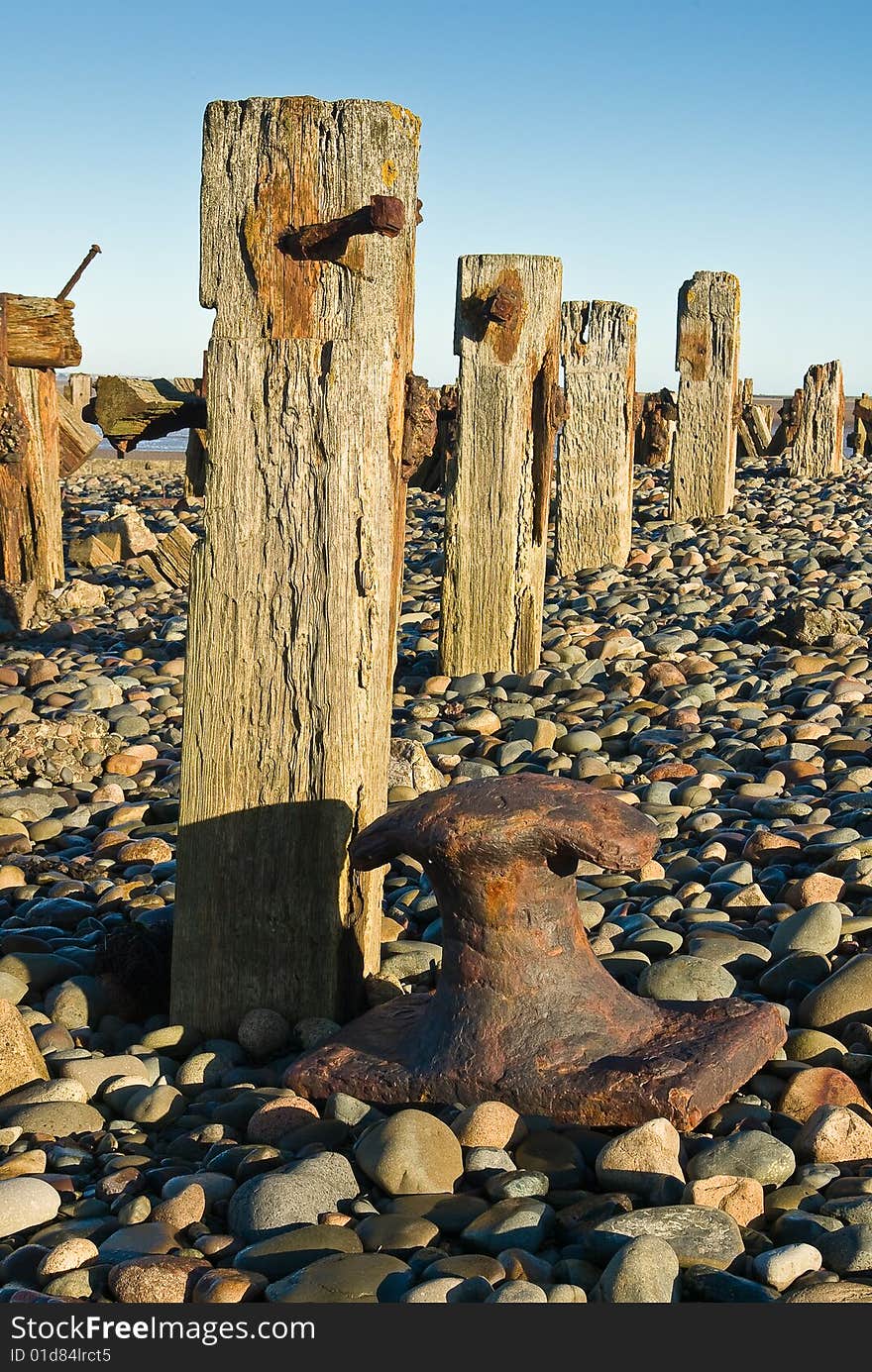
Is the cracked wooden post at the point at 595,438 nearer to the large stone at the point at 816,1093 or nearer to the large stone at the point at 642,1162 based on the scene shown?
the large stone at the point at 816,1093

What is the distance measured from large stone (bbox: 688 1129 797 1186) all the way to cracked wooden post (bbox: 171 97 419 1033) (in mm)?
1121

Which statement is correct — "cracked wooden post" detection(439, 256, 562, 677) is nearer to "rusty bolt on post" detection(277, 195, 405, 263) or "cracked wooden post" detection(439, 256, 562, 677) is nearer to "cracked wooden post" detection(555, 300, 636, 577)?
"cracked wooden post" detection(555, 300, 636, 577)

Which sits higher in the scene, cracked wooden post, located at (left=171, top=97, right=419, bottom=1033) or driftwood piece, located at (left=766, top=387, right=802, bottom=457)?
driftwood piece, located at (left=766, top=387, right=802, bottom=457)

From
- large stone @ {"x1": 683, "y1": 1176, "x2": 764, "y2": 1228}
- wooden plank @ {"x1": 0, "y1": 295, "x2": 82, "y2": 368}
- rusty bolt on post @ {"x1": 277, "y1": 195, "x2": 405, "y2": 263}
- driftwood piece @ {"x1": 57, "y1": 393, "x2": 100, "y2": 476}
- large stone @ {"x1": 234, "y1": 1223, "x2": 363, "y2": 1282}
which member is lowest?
large stone @ {"x1": 234, "y1": 1223, "x2": 363, "y2": 1282}

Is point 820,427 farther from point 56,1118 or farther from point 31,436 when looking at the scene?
point 56,1118

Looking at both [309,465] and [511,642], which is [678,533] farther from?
[309,465]

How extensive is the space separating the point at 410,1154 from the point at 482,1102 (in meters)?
0.31

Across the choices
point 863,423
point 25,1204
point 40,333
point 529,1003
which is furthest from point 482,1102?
point 863,423

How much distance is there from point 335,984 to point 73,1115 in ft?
2.32

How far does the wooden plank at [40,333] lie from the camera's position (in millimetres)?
8250

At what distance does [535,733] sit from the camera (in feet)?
19.0

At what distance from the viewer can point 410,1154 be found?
2.48 metres

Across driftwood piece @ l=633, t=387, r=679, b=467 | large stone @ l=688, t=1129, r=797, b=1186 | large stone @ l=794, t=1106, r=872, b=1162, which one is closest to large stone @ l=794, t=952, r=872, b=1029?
large stone @ l=794, t=1106, r=872, b=1162

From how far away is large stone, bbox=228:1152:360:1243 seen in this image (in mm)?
2348
